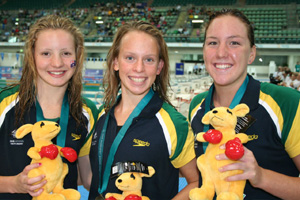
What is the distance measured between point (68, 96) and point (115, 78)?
32 cm

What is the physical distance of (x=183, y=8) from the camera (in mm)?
25469

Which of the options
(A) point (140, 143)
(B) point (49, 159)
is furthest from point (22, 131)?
(A) point (140, 143)

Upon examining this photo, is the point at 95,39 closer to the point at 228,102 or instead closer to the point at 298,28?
the point at 298,28

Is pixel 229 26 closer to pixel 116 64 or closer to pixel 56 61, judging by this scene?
pixel 116 64

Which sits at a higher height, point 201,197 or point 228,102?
point 228,102

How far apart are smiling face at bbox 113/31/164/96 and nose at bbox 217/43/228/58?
0.35 m

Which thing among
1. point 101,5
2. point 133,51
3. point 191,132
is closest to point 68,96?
point 133,51

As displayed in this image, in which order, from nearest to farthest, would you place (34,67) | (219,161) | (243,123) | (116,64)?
(219,161) → (243,123) → (34,67) → (116,64)

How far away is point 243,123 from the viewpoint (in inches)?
47.3

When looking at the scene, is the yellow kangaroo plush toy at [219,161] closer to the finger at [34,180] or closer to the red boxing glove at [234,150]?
the red boxing glove at [234,150]

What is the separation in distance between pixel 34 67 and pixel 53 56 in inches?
6.0

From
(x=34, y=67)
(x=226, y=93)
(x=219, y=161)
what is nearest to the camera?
(x=219, y=161)

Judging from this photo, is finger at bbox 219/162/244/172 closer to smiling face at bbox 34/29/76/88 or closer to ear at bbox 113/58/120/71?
ear at bbox 113/58/120/71

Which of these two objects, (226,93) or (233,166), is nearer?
(233,166)
